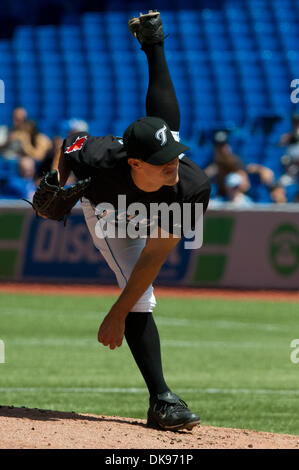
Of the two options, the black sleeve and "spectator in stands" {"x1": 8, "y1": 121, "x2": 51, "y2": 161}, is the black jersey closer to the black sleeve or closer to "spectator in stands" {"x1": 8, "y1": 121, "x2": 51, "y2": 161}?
the black sleeve

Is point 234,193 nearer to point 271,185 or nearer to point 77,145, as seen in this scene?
point 271,185

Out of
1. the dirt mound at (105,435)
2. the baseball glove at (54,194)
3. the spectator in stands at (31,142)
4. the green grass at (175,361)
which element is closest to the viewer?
the dirt mound at (105,435)

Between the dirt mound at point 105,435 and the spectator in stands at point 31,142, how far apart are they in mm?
10801

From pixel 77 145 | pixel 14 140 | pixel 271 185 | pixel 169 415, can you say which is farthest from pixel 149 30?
pixel 14 140

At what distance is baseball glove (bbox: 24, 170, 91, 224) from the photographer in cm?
462

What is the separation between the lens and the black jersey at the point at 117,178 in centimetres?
469

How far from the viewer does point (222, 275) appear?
13961mm

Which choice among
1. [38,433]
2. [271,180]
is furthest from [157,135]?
[271,180]

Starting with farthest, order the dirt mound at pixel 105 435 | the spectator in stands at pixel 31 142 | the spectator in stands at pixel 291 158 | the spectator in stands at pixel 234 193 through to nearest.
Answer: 1. the spectator in stands at pixel 31 142
2. the spectator in stands at pixel 291 158
3. the spectator in stands at pixel 234 193
4. the dirt mound at pixel 105 435

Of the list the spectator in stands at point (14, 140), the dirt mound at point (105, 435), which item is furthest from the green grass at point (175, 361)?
the spectator in stands at point (14, 140)

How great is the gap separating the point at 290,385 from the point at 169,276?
6649 mm

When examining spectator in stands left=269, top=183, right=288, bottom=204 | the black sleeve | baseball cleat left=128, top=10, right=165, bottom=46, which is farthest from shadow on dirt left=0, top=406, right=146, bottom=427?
spectator in stands left=269, top=183, right=288, bottom=204

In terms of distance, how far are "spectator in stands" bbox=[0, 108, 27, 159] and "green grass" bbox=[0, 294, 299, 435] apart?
4.09m

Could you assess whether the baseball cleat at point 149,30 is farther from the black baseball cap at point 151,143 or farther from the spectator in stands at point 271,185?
the spectator in stands at point 271,185
